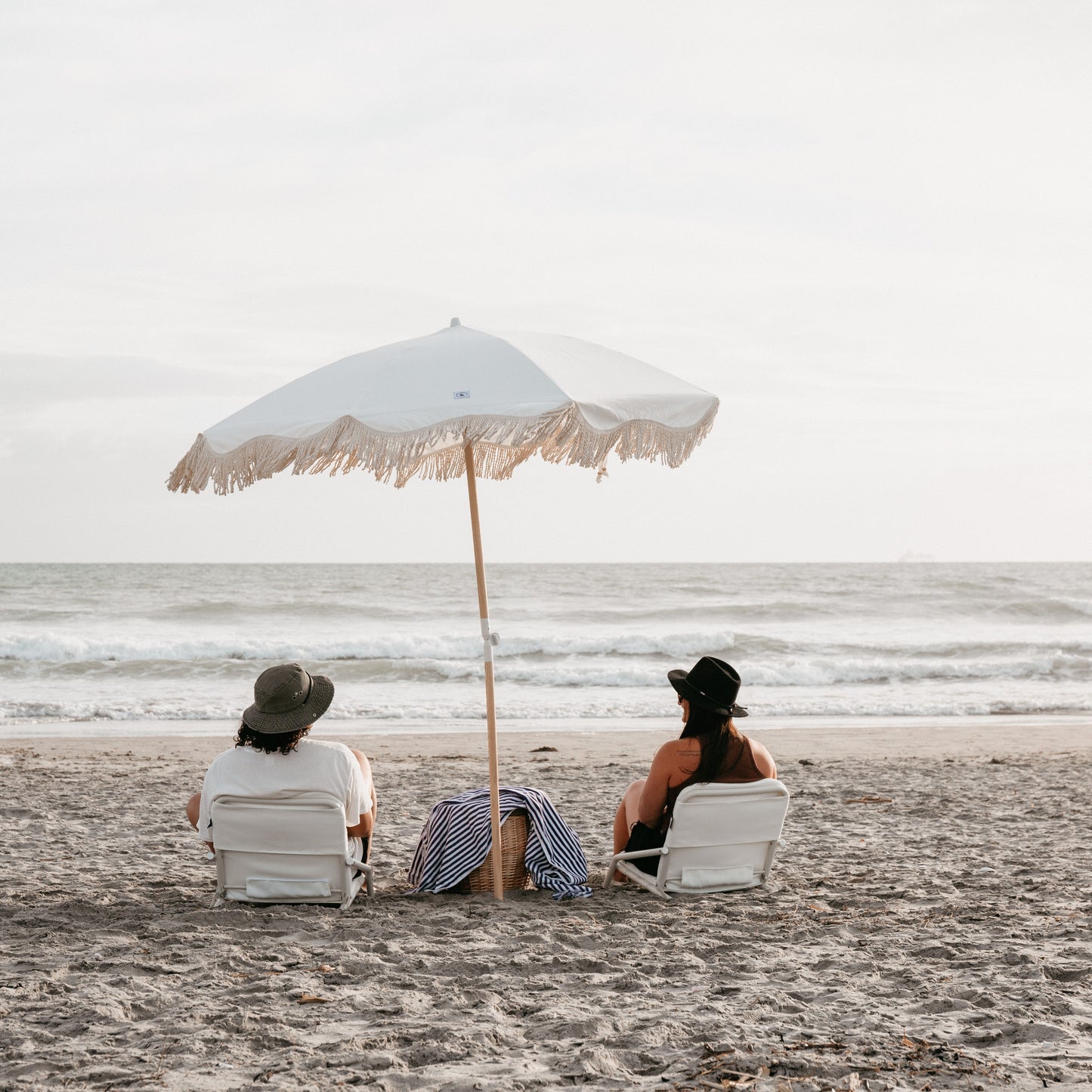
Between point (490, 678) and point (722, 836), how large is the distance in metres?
1.26

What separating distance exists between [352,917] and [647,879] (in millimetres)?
1311

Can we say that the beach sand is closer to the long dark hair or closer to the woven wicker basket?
the woven wicker basket

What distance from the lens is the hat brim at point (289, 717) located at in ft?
14.3

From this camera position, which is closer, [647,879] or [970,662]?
[647,879]

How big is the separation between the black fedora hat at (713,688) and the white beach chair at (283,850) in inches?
60.8

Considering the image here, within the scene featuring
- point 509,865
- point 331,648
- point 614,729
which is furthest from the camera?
point 331,648

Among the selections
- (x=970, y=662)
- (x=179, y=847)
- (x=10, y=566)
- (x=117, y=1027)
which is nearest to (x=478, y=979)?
(x=117, y=1027)

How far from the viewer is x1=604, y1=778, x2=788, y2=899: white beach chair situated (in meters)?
4.57

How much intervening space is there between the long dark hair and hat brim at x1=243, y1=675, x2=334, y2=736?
157cm

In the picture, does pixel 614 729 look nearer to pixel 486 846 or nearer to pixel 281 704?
pixel 486 846

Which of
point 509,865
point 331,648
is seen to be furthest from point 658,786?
point 331,648

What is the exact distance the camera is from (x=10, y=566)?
147 feet

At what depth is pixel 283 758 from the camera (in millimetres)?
4410

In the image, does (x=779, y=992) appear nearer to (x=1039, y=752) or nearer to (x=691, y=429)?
(x=691, y=429)
